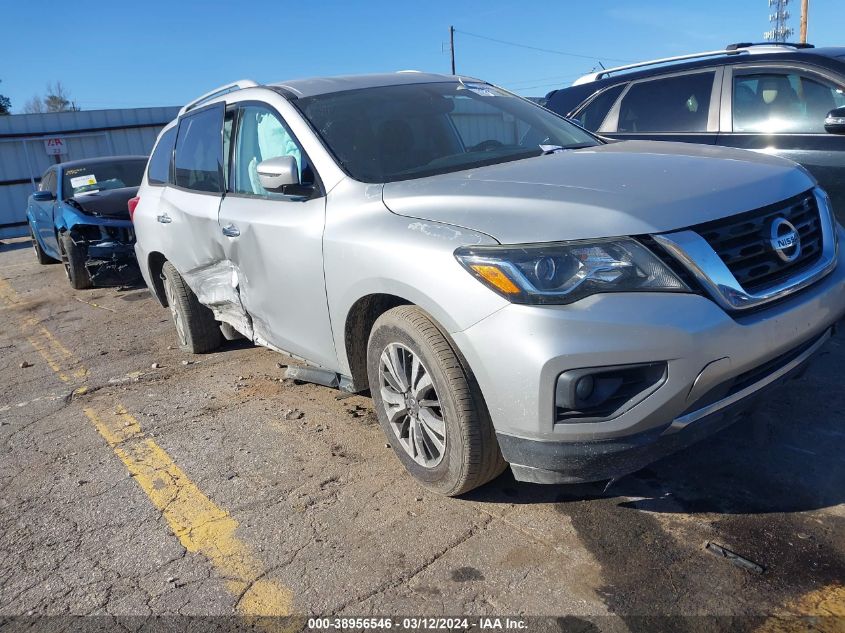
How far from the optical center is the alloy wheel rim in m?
2.93

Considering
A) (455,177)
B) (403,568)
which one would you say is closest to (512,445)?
(403,568)

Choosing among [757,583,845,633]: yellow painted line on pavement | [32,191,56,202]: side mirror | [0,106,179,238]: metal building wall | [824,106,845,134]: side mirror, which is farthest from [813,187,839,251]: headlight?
[0,106,179,238]: metal building wall

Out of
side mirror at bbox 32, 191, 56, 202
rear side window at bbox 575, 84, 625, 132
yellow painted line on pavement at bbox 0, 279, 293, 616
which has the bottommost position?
yellow painted line on pavement at bbox 0, 279, 293, 616

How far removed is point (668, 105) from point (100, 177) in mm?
7621

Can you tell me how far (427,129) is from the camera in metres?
3.77

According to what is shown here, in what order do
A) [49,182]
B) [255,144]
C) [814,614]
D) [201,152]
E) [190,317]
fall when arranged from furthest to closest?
1. [49,182]
2. [190,317]
3. [201,152]
4. [255,144]
5. [814,614]

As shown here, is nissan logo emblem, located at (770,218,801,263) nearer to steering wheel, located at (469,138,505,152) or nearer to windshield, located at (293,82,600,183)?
windshield, located at (293,82,600,183)

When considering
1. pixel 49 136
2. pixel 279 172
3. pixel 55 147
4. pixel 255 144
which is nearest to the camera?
pixel 279 172

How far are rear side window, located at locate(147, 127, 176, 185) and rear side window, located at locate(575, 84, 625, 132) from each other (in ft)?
11.3

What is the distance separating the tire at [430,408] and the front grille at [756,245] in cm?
101

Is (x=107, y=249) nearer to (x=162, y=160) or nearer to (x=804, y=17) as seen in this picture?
(x=162, y=160)

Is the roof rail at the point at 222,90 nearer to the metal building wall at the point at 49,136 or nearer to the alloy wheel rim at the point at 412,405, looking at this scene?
the alloy wheel rim at the point at 412,405

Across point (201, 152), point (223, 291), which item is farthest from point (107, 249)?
point (223, 291)

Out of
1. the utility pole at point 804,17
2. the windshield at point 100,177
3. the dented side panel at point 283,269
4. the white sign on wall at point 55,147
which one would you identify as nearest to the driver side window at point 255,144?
the dented side panel at point 283,269
